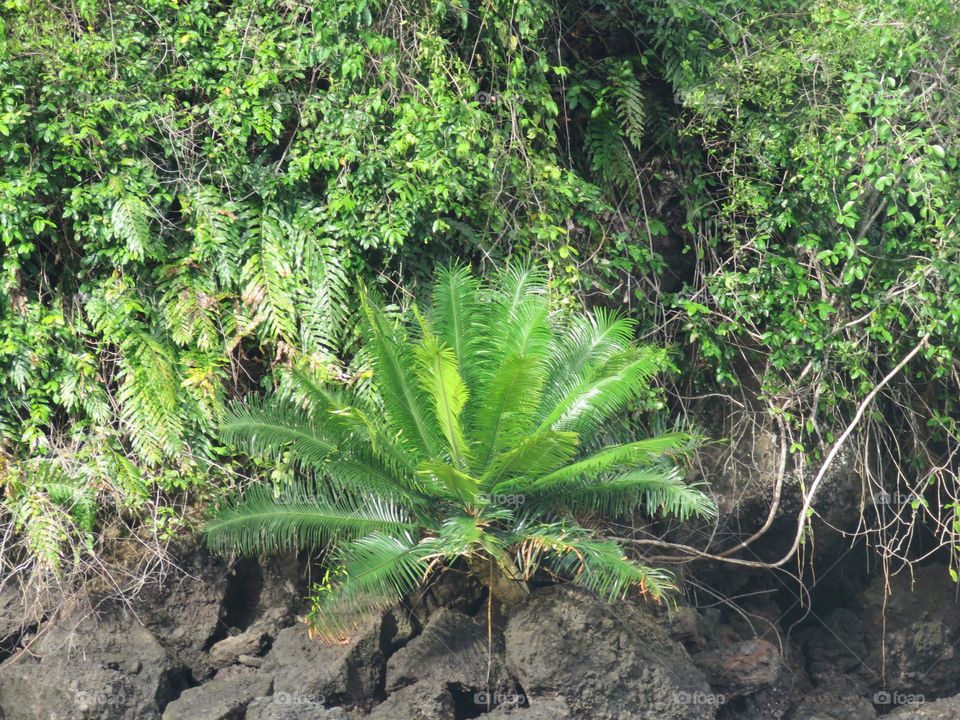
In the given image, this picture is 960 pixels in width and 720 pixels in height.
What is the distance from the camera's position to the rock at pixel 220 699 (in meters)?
7.03

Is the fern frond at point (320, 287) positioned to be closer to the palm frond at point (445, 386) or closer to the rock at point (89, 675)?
the palm frond at point (445, 386)

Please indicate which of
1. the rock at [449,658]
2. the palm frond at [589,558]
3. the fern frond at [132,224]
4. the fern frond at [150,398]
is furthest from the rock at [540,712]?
the fern frond at [132,224]

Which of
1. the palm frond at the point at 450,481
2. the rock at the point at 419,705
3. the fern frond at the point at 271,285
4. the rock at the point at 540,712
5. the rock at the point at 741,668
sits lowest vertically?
the rock at the point at 741,668

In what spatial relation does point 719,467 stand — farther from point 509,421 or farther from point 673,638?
point 509,421

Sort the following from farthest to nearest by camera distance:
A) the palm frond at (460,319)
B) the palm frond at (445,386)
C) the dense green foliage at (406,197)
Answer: the dense green foliage at (406,197) → the palm frond at (460,319) → the palm frond at (445,386)

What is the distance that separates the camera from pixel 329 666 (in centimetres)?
719

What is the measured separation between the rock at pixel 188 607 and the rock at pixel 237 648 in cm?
9

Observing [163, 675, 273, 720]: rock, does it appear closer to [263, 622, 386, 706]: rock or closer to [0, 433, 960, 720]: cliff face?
[0, 433, 960, 720]: cliff face

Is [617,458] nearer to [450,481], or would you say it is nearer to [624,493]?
[624,493]

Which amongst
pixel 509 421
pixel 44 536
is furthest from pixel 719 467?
pixel 44 536

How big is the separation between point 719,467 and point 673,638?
1.39m

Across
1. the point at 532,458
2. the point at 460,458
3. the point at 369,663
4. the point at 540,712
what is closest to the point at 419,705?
the point at 369,663

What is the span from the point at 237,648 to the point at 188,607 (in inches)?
17.4

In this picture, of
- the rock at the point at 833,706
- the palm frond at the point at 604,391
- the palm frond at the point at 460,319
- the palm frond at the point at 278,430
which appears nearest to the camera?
the palm frond at the point at 278,430
